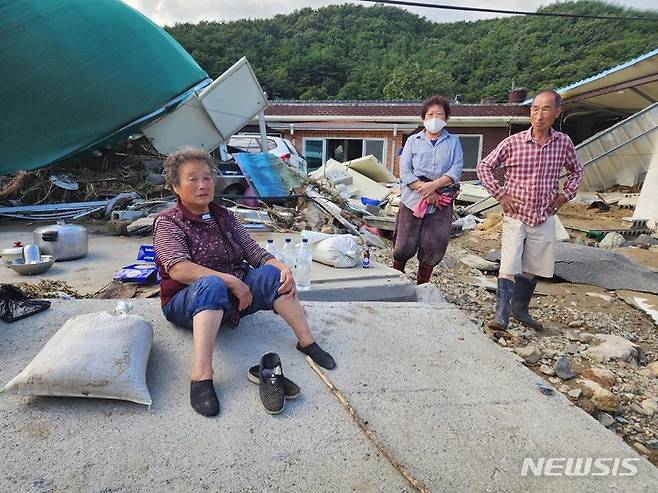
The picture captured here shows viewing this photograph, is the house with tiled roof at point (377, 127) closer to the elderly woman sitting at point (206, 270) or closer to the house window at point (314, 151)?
the house window at point (314, 151)

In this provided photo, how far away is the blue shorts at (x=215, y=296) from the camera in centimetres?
205

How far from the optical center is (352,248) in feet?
13.2

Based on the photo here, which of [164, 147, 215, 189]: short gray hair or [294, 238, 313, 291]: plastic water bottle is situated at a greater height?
[164, 147, 215, 189]: short gray hair

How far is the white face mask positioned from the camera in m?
3.59

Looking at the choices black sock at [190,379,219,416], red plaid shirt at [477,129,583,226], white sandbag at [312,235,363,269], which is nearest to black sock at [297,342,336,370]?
black sock at [190,379,219,416]

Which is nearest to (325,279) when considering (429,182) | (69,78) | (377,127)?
(429,182)

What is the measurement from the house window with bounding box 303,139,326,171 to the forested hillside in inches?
700

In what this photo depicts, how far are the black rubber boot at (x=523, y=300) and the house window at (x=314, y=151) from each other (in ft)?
50.1

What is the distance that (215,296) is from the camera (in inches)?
80.7

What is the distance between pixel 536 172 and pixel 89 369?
3092 mm

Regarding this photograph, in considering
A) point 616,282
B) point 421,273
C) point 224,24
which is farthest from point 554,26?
point 421,273

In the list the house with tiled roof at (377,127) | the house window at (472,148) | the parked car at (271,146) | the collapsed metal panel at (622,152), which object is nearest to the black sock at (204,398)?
the parked car at (271,146)

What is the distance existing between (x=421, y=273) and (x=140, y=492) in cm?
293

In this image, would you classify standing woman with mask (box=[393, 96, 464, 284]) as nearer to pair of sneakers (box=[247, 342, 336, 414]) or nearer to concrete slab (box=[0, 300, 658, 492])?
concrete slab (box=[0, 300, 658, 492])
